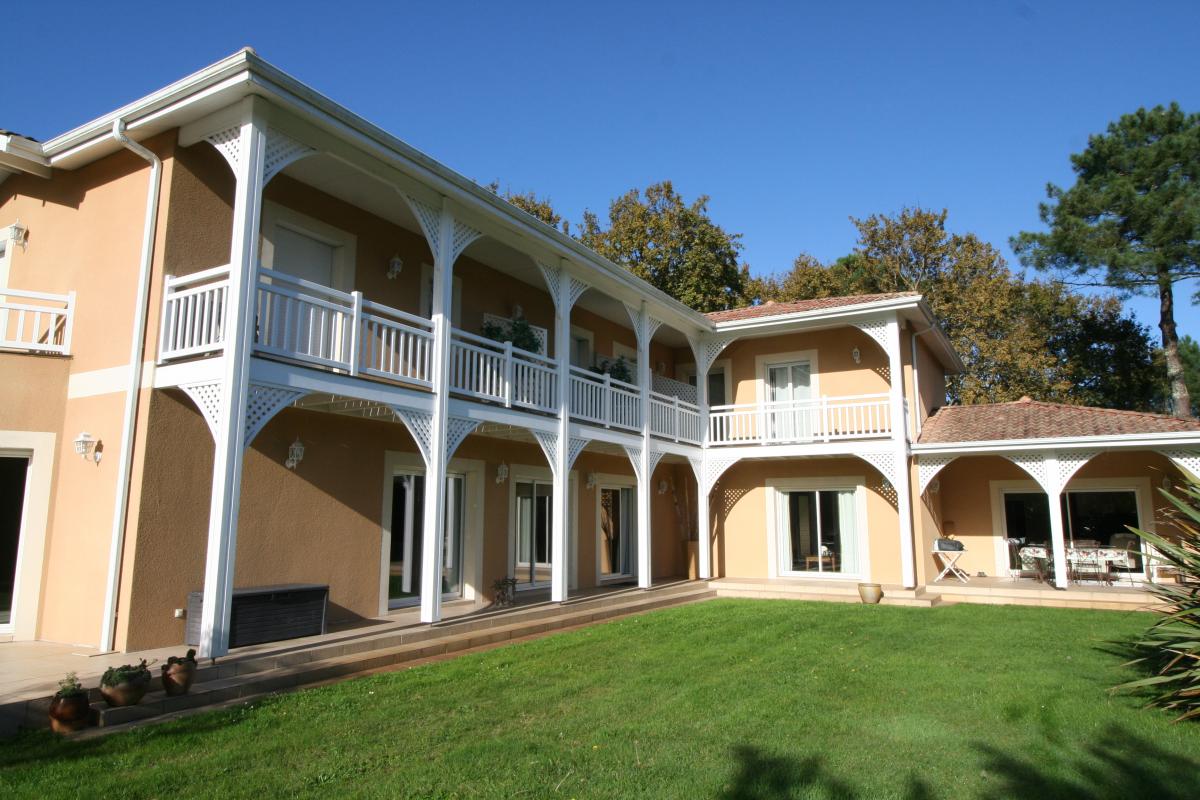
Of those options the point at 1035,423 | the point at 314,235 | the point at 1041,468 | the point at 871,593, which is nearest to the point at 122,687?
the point at 314,235

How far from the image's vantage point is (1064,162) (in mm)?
27062

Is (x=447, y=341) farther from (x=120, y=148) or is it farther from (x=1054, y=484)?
(x=1054, y=484)

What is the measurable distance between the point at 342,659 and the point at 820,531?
1154 cm

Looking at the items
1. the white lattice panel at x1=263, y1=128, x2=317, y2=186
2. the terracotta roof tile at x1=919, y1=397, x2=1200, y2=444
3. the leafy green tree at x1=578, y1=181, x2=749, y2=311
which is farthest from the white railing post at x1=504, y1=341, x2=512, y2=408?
the leafy green tree at x1=578, y1=181, x2=749, y2=311

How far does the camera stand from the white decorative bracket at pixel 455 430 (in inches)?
381

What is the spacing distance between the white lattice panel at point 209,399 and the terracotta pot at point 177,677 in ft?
6.85

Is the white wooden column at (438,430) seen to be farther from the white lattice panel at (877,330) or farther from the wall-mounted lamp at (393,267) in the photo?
the white lattice panel at (877,330)

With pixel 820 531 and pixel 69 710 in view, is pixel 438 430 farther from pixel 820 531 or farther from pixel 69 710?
pixel 820 531

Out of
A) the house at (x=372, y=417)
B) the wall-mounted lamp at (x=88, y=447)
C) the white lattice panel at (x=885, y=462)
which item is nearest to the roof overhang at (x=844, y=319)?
the house at (x=372, y=417)

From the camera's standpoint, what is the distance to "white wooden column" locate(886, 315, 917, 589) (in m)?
14.6

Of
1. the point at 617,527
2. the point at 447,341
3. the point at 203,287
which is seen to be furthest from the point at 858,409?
the point at 203,287

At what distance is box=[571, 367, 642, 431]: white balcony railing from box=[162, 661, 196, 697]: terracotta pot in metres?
7.19

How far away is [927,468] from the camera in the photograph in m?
15.2

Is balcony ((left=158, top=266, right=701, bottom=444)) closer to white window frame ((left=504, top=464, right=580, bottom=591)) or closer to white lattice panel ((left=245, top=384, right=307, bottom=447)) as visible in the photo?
white lattice panel ((left=245, top=384, right=307, bottom=447))
